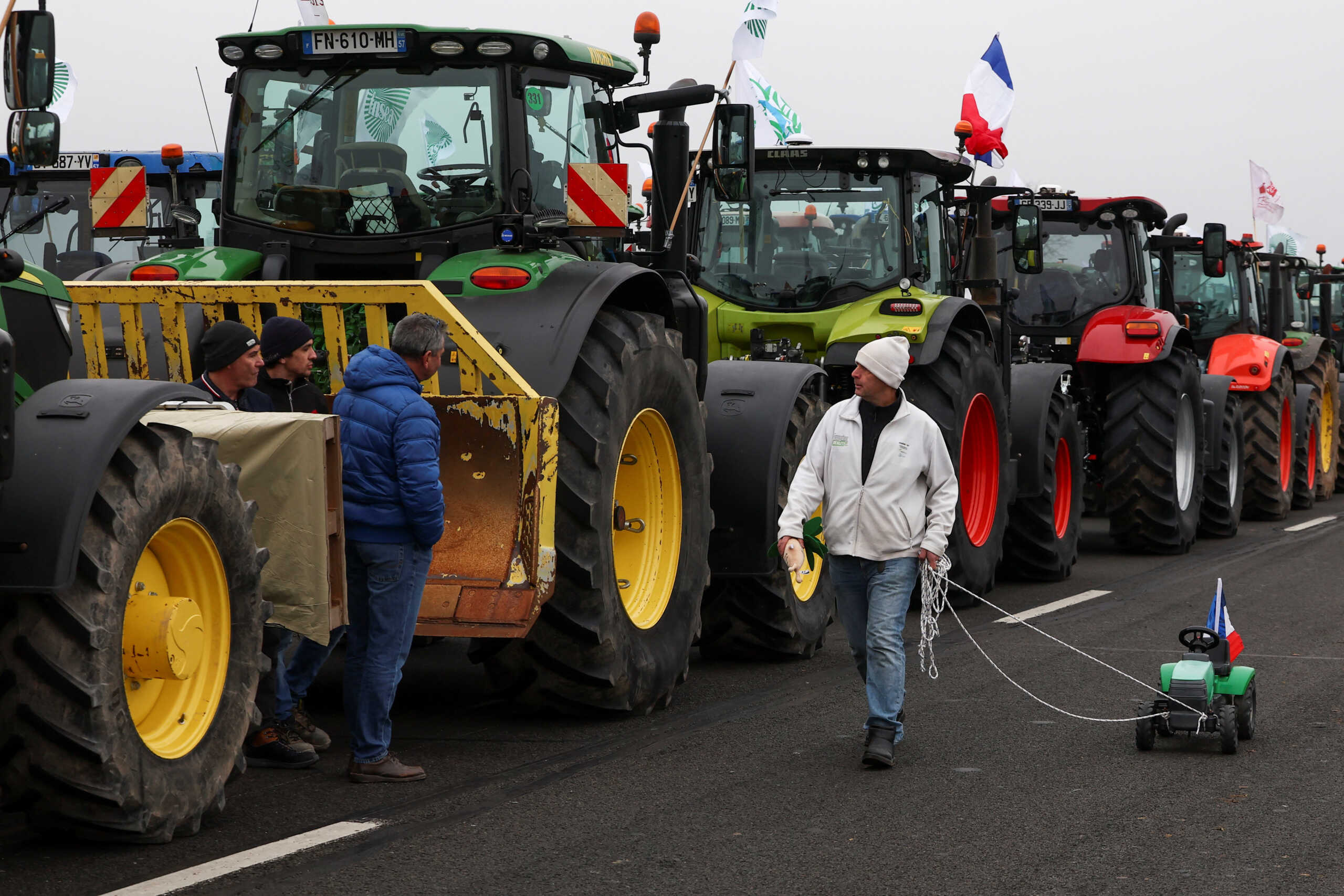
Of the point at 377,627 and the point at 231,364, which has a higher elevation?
the point at 231,364

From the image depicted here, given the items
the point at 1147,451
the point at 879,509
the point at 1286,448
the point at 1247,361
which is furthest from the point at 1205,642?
the point at 1286,448

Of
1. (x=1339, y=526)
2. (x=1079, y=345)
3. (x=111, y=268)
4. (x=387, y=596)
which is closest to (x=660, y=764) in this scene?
(x=387, y=596)

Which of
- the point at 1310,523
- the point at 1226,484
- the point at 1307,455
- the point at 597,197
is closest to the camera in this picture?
the point at 597,197

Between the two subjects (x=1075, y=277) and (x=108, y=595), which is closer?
(x=108, y=595)

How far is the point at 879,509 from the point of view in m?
6.85

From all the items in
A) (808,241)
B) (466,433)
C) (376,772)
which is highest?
(808,241)

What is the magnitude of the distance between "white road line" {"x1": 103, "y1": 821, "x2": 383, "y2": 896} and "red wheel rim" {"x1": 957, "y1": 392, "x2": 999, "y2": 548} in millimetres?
6665

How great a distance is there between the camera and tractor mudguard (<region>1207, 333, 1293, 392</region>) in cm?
1662

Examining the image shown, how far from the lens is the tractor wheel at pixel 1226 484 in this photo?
15.6 meters

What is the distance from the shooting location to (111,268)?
28.6ft

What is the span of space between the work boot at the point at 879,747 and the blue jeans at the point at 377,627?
1795 millimetres

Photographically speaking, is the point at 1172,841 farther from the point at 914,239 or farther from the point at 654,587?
the point at 914,239

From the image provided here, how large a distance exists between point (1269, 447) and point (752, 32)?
9.04m

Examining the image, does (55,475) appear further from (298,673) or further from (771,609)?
(771,609)
